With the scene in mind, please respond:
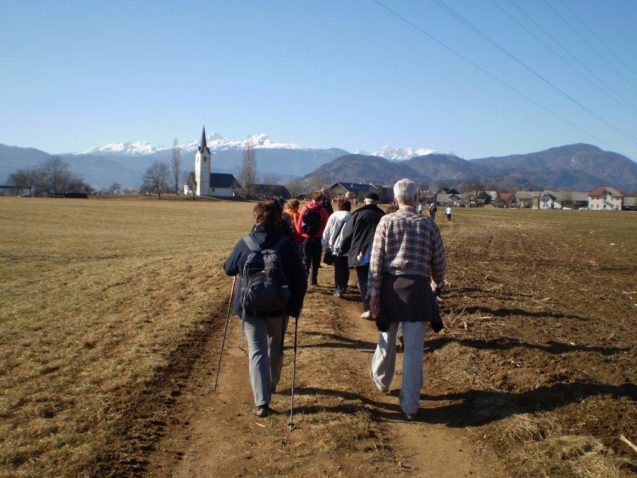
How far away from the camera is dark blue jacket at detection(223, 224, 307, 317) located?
554 cm

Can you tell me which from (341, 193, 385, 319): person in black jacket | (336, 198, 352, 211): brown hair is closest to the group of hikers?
(341, 193, 385, 319): person in black jacket

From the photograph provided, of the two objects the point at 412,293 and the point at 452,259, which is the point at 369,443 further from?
the point at 452,259

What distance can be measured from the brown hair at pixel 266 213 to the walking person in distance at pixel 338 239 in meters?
3.71

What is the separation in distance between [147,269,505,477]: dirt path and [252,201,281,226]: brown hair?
6.33 ft

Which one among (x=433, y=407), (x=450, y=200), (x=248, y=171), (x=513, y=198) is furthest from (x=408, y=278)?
(x=513, y=198)

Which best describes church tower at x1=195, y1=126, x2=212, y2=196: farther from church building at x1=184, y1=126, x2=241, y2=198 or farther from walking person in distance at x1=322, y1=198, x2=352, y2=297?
walking person in distance at x1=322, y1=198, x2=352, y2=297

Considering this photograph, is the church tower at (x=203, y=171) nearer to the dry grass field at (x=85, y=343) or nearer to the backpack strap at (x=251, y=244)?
the dry grass field at (x=85, y=343)

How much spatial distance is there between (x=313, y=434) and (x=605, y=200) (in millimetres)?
188942

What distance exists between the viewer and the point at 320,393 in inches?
240

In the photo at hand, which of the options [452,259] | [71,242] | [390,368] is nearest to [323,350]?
[390,368]

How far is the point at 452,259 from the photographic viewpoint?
1734cm

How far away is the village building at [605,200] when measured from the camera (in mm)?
164875

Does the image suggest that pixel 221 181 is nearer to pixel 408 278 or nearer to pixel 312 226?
pixel 312 226

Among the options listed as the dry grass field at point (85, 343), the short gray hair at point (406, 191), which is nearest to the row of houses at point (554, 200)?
the dry grass field at point (85, 343)
